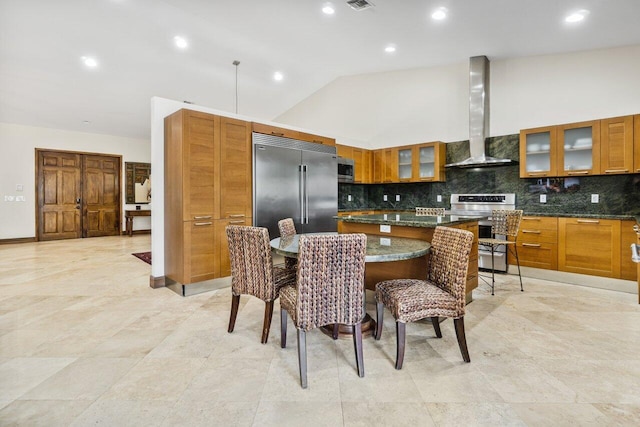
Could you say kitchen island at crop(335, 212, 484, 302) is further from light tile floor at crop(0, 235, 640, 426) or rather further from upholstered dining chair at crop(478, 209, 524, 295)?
upholstered dining chair at crop(478, 209, 524, 295)

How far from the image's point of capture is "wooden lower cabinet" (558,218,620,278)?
3580 millimetres

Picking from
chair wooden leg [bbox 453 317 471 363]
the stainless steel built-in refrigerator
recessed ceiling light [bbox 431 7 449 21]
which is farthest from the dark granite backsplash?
chair wooden leg [bbox 453 317 471 363]

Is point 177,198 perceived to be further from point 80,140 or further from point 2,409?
point 80,140

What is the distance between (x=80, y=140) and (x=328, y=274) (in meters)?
8.75

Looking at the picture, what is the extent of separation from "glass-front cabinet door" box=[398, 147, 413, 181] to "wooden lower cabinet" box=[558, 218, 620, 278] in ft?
7.74

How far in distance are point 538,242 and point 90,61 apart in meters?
7.10

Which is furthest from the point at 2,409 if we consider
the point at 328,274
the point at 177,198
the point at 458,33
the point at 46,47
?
the point at 458,33

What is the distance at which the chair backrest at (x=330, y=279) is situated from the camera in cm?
164

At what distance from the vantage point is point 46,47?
14.4 ft

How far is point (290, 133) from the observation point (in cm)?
434

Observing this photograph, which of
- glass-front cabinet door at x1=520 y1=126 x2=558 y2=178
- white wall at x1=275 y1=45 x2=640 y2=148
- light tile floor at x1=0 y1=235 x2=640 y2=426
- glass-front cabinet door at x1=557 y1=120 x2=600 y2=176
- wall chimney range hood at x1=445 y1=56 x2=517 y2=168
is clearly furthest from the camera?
wall chimney range hood at x1=445 y1=56 x2=517 y2=168

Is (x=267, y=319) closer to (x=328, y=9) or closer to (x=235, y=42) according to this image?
(x=328, y=9)

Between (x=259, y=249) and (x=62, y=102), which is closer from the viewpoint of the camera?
(x=259, y=249)

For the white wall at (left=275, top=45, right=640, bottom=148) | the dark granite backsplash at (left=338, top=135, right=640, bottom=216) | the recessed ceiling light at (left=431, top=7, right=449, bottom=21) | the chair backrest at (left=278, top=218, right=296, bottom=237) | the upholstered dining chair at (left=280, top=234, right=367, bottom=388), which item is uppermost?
the recessed ceiling light at (left=431, top=7, right=449, bottom=21)
